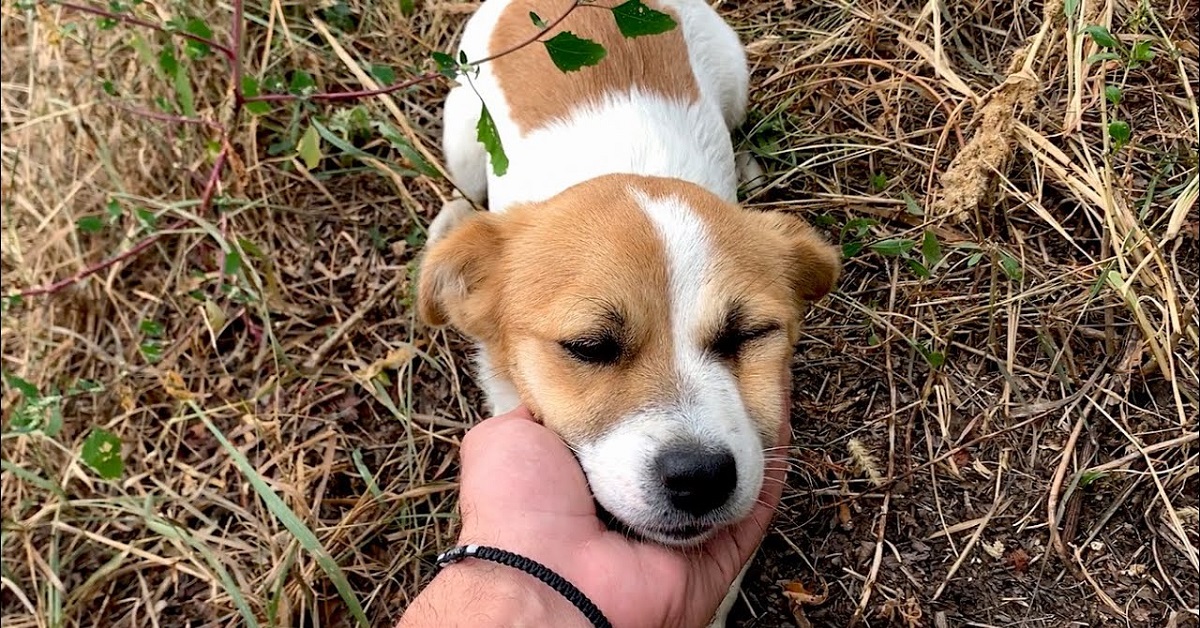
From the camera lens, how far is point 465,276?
282cm

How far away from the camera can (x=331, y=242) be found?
13.8ft

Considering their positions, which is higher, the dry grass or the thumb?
the thumb

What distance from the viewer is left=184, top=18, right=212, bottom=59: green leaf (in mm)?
3578

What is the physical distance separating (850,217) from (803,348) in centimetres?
63

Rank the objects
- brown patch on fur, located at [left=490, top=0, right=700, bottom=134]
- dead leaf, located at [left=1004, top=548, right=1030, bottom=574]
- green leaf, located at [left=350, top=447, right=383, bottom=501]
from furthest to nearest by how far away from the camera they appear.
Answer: green leaf, located at [left=350, top=447, right=383, bottom=501], brown patch on fur, located at [left=490, top=0, right=700, bottom=134], dead leaf, located at [left=1004, top=548, right=1030, bottom=574]

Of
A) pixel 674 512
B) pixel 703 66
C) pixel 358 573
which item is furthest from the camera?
pixel 703 66

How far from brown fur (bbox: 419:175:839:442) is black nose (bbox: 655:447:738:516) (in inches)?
7.1

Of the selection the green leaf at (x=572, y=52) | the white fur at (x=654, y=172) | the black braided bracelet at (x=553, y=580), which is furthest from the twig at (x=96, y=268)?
the black braided bracelet at (x=553, y=580)

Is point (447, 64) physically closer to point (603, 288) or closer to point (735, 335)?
point (603, 288)

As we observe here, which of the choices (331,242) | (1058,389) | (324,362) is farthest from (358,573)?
(1058,389)

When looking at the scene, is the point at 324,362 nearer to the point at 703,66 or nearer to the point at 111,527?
the point at 111,527

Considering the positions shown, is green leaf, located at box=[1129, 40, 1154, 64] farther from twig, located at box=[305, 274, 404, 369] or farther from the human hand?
twig, located at box=[305, 274, 404, 369]

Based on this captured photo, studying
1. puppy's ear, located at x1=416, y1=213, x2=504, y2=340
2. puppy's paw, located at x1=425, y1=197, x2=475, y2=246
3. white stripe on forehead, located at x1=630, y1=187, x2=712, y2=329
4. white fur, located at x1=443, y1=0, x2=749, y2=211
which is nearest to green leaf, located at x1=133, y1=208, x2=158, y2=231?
puppy's paw, located at x1=425, y1=197, x2=475, y2=246

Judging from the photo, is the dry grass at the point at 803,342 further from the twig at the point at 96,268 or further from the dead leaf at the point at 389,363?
the twig at the point at 96,268
